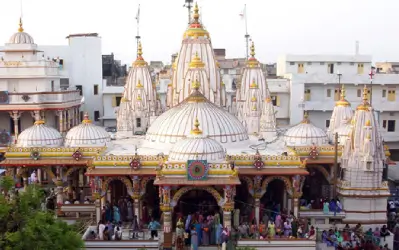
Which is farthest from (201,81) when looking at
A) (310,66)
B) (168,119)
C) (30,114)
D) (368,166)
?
(310,66)

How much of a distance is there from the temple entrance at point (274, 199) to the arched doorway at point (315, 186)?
6.26ft

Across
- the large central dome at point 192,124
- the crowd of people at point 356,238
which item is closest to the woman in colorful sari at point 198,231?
the large central dome at point 192,124

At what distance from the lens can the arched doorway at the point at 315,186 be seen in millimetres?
24688

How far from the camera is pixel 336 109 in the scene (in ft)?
89.8

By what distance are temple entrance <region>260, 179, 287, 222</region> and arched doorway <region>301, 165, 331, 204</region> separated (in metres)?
1.91

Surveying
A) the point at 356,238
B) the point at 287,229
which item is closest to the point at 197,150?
the point at 287,229

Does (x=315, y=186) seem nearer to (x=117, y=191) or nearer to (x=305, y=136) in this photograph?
(x=305, y=136)

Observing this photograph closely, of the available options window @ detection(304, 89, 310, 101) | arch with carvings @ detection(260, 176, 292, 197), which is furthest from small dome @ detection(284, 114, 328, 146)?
window @ detection(304, 89, 310, 101)

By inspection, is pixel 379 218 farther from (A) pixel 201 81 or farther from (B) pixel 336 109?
(A) pixel 201 81

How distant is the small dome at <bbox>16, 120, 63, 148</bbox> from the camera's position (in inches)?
949

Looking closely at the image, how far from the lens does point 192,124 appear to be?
2202 centimetres

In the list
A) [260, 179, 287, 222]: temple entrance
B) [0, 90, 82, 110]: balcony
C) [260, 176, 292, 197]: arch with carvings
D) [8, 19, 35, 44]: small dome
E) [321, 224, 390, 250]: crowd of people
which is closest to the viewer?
[321, 224, 390, 250]: crowd of people

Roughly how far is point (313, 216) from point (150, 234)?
23.5 ft

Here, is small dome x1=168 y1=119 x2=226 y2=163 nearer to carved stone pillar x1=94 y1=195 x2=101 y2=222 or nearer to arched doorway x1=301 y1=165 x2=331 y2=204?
carved stone pillar x1=94 y1=195 x2=101 y2=222
